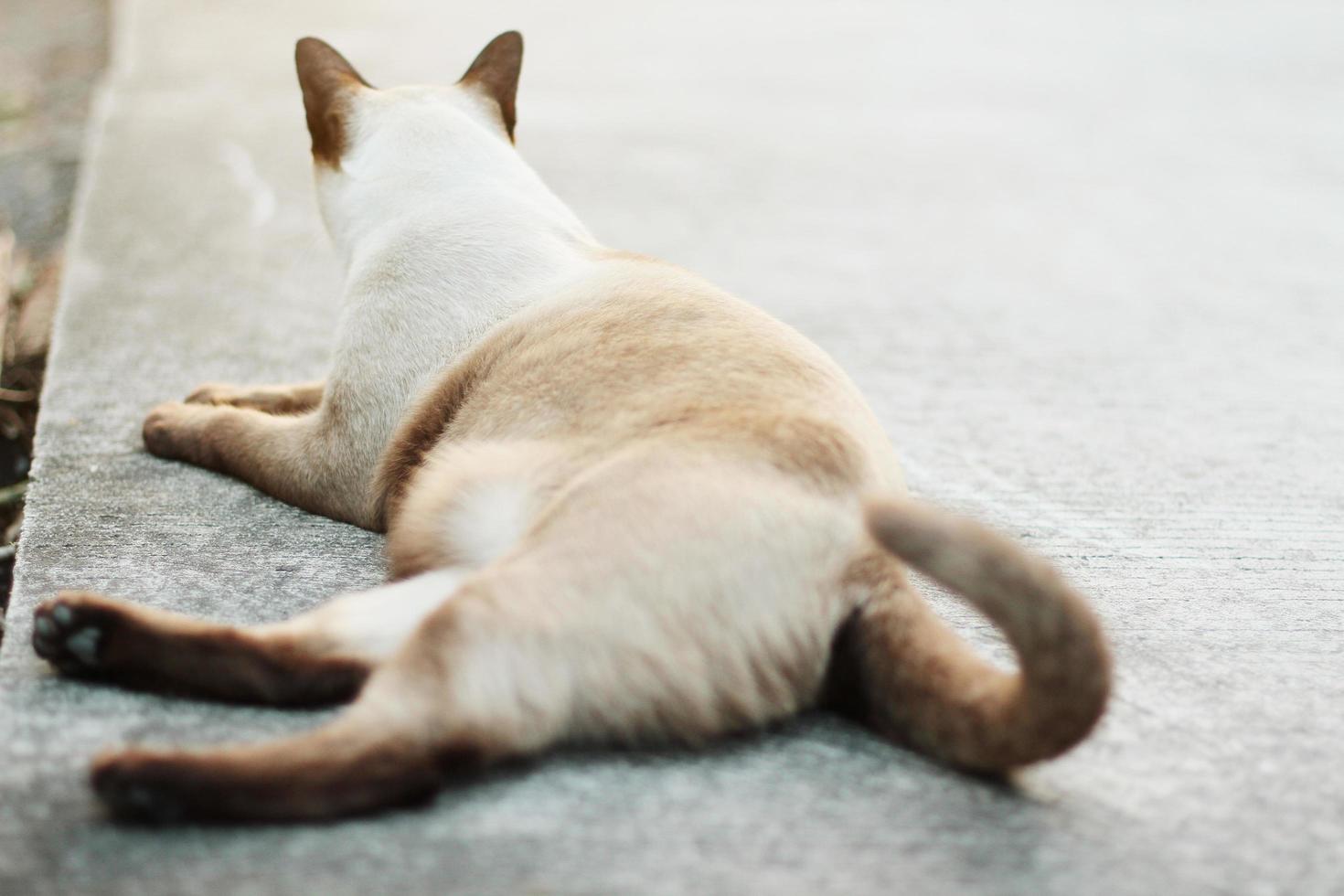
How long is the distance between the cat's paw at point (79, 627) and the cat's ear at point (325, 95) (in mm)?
1216

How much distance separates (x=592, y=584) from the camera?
1530 mm

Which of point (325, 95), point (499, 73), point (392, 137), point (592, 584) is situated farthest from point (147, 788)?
point (499, 73)

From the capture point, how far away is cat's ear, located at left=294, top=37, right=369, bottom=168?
103 inches

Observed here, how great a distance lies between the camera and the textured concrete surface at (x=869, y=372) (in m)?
1.45

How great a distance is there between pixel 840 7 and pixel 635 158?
3939 mm

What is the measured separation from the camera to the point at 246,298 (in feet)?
11.6

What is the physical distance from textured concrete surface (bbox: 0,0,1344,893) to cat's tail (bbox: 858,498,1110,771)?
3.5 inches

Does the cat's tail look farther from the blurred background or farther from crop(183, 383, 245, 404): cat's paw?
the blurred background

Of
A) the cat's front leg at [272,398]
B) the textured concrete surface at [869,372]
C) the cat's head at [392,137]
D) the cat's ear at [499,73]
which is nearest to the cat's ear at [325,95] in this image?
the cat's head at [392,137]

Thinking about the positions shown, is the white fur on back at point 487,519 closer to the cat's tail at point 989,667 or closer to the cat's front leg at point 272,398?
the cat's tail at point 989,667

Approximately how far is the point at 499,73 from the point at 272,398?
80cm

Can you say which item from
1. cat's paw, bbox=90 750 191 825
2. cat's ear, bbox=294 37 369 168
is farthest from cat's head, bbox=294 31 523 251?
cat's paw, bbox=90 750 191 825

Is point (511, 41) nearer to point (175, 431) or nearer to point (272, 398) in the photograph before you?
point (272, 398)

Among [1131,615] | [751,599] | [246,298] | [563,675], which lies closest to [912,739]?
[751,599]
